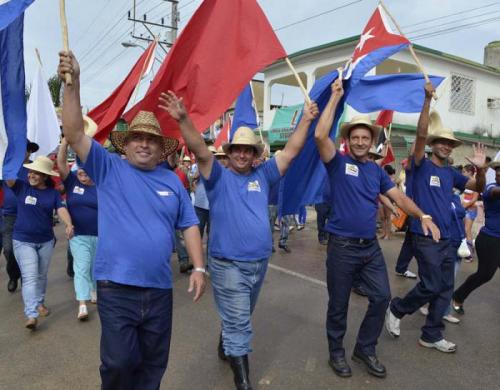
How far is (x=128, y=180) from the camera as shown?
276 cm

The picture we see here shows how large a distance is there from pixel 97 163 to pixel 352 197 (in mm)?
2082

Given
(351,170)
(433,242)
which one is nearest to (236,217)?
(351,170)

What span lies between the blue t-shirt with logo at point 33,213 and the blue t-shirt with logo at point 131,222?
105 inches

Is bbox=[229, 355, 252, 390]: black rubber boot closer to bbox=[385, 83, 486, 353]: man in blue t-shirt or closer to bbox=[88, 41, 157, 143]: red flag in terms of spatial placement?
bbox=[385, 83, 486, 353]: man in blue t-shirt

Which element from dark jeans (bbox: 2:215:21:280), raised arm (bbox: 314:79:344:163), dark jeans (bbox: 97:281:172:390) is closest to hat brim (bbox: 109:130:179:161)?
dark jeans (bbox: 97:281:172:390)

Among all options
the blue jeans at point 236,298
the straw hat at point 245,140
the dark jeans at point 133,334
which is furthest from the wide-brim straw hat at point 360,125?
the dark jeans at point 133,334

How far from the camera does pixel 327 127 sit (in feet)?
12.1

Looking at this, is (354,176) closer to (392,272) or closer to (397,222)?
(392,272)

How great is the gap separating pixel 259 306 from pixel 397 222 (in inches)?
274

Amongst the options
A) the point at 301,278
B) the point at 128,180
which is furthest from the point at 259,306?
the point at 128,180

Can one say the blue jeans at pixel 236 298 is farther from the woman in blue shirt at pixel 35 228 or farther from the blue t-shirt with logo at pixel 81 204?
the woman in blue shirt at pixel 35 228

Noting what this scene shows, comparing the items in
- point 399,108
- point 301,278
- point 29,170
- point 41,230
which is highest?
point 399,108

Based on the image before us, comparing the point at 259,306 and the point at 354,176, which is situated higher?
the point at 354,176

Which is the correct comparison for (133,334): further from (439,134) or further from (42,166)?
(439,134)
